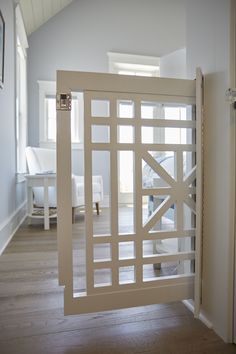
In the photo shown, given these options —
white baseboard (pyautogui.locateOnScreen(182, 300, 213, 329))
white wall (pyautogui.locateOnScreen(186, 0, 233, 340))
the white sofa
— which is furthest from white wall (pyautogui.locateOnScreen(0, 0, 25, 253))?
white wall (pyautogui.locateOnScreen(186, 0, 233, 340))

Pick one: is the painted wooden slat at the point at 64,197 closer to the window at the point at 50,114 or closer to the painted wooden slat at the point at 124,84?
the painted wooden slat at the point at 124,84

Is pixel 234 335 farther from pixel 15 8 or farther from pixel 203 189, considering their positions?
pixel 15 8

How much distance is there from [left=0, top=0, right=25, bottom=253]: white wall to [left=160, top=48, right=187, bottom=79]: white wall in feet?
4.33

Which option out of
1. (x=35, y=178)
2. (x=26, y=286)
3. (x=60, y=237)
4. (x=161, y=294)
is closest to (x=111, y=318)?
(x=161, y=294)

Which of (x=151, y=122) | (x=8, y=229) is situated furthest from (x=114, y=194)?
(x=8, y=229)

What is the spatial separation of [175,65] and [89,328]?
1.76 meters

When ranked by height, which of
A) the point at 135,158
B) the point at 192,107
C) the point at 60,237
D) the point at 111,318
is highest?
the point at 192,107

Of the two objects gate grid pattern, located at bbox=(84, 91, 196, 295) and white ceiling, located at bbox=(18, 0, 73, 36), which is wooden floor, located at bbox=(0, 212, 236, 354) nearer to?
gate grid pattern, located at bbox=(84, 91, 196, 295)

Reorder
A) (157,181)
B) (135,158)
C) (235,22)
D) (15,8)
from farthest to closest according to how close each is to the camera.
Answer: (15,8)
(157,181)
(135,158)
(235,22)

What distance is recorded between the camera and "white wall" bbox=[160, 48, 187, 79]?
6.37 ft

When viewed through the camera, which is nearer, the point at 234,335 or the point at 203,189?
the point at 234,335

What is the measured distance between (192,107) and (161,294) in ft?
2.83

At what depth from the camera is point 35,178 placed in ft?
10.1

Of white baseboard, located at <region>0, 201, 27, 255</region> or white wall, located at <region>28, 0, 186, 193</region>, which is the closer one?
white baseboard, located at <region>0, 201, 27, 255</region>
